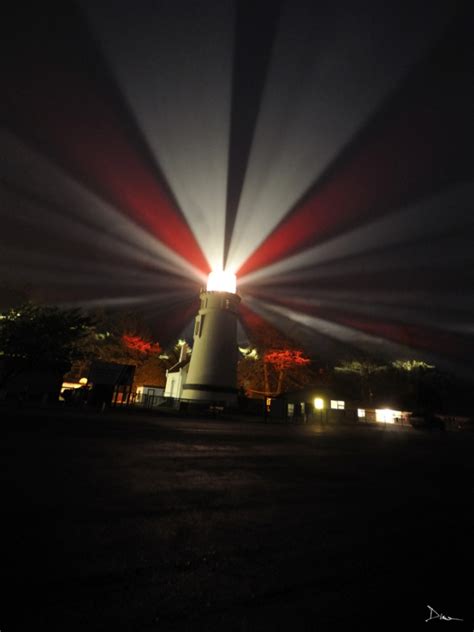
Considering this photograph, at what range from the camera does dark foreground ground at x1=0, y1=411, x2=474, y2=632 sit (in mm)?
1606

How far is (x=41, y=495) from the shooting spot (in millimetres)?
3186

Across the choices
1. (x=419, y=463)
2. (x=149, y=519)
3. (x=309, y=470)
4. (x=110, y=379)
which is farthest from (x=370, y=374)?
(x=149, y=519)

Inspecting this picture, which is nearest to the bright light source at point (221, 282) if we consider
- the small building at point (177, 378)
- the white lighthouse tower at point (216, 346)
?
the white lighthouse tower at point (216, 346)

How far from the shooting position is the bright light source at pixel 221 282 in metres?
36.7

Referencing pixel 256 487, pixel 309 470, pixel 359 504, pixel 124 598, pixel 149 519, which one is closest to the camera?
pixel 124 598

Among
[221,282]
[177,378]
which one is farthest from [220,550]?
[177,378]

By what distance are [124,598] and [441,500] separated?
480cm

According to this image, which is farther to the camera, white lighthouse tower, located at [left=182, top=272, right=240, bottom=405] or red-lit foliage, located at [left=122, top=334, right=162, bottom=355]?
red-lit foliage, located at [left=122, top=334, right=162, bottom=355]

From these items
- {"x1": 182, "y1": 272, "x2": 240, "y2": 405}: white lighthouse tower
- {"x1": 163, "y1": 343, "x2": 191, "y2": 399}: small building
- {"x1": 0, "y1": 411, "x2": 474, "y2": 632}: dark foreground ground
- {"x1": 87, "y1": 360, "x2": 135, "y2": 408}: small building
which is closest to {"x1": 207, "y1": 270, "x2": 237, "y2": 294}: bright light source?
{"x1": 182, "y1": 272, "x2": 240, "y2": 405}: white lighthouse tower

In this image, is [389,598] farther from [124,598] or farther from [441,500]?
[441,500]

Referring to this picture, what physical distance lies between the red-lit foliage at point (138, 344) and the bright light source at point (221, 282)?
66.1 ft

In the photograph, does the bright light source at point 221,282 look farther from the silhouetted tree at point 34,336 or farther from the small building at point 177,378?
the silhouetted tree at point 34,336

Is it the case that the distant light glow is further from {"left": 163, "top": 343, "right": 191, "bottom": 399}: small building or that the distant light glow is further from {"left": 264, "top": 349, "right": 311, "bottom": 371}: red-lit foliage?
{"left": 163, "top": 343, "right": 191, "bottom": 399}: small building

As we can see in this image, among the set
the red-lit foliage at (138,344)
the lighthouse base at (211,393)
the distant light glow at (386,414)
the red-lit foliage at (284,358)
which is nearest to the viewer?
the lighthouse base at (211,393)
